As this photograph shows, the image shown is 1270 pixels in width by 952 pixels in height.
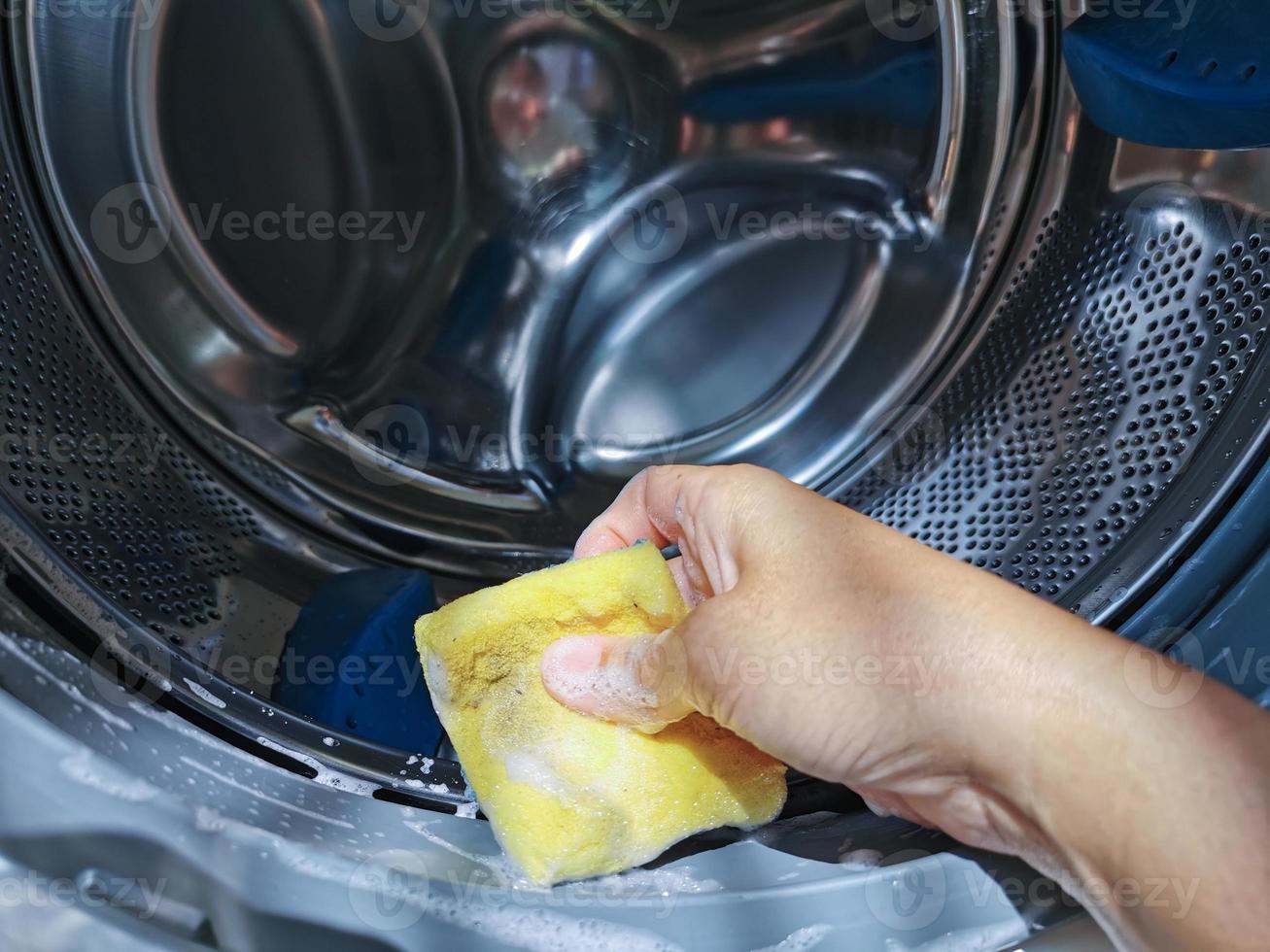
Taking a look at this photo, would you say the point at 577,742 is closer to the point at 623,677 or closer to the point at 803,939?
the point at 623,677

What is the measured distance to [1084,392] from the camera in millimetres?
801

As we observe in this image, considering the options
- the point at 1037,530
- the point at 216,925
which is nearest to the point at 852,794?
the point at 1037,530

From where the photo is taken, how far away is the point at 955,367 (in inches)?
36.8

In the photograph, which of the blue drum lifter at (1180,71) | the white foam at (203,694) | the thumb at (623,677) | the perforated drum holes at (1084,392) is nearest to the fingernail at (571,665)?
the thumb at (623,677)

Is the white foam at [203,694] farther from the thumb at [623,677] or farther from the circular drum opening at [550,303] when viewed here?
the thumb at [623,677]

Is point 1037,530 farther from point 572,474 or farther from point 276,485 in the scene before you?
point 276,485

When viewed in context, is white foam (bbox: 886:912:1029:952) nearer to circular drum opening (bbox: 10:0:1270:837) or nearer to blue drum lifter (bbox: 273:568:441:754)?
circular drum opening (bbox: 10:0:1270:837)

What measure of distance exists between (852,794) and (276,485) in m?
0.58

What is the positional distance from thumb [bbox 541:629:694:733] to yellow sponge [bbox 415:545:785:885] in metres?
0.01

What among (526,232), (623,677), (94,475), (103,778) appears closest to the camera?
(103,778)

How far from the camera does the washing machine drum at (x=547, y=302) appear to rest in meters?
0.71

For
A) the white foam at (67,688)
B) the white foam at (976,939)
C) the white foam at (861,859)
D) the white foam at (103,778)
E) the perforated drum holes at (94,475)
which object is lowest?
the white foam at (976,939)

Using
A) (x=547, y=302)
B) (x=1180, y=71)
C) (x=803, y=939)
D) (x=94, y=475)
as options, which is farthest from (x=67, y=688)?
(x=1180, y=71)

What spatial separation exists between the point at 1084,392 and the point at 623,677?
Result: 49cm
